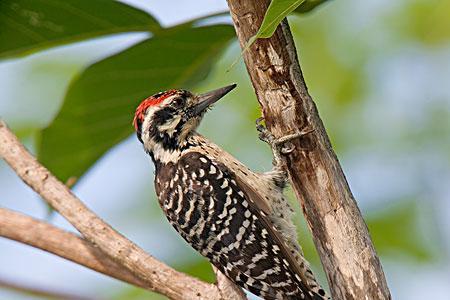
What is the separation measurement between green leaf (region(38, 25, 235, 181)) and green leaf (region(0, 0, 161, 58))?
138 millimetres

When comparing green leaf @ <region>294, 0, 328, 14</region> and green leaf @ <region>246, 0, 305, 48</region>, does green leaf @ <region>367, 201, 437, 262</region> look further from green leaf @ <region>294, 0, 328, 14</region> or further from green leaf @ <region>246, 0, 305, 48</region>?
green leaf @ <region>246, 0, 305, 48</region>

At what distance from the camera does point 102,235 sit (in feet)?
10.4

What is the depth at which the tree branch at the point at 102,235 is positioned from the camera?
3.08m

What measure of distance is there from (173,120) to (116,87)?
860mm

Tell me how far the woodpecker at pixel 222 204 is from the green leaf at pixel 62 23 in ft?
2.44

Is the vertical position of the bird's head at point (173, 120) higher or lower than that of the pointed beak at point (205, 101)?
lower

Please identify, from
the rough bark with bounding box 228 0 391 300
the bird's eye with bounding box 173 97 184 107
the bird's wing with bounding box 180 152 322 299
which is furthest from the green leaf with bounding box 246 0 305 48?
the bird's eye with bounding box 173 97 184 107

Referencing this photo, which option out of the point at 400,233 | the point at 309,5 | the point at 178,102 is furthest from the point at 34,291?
the point at 400,233

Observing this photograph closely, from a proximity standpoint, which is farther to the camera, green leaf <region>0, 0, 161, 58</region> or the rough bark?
green leaf <region>0, 0, 161, 58</region>

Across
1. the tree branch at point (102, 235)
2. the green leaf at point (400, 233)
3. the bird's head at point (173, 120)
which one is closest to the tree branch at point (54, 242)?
the tree branch at point (102, 235)

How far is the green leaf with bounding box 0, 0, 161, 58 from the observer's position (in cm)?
338

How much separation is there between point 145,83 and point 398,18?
1.77 metres

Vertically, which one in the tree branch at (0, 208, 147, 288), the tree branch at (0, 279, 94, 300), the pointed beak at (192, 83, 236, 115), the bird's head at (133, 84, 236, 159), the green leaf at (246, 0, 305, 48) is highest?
the pointed beak at (192, 83, 236, 115)

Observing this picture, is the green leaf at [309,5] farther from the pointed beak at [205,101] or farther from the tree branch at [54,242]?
the pointed beak at [205,101]
